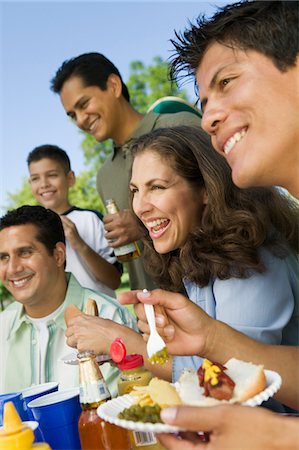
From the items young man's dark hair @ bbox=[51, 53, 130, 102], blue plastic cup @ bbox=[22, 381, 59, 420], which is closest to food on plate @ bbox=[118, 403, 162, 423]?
blue plastic cup @ bbox=[22, 381, 59, 420]

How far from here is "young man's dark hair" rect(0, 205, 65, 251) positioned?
279cm

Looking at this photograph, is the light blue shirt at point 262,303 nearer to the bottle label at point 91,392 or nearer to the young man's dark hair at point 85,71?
the bottle label at point 91,392

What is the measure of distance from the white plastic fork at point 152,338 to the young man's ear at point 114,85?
7.60 feet

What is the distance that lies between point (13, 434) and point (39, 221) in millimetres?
1856

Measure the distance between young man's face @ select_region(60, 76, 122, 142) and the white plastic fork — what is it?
7.18ft

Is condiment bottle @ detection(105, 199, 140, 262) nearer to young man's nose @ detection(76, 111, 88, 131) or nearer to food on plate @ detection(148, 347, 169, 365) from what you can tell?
young man's nose @ detection(76, 111, 88, 131)

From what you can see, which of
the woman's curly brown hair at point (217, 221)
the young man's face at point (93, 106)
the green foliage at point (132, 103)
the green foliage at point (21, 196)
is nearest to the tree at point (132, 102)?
the green foliage at point (132, 103)

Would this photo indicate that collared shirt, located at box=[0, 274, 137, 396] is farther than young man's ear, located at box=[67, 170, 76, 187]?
No

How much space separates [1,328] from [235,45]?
1.83 metres

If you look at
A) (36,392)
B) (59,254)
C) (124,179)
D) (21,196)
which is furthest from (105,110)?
(21,196)

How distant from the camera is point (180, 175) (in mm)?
2033

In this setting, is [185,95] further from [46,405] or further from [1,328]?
[46,405]

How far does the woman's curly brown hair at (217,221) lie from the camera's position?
5.81ft

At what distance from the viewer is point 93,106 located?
10.8ft
